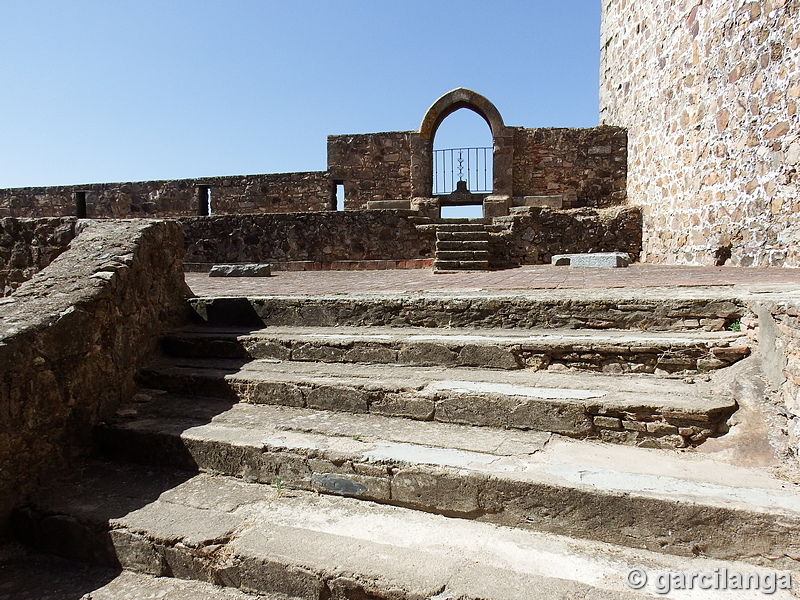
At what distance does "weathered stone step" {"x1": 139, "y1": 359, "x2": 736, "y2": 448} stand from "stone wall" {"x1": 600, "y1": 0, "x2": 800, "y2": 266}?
4.66 meters

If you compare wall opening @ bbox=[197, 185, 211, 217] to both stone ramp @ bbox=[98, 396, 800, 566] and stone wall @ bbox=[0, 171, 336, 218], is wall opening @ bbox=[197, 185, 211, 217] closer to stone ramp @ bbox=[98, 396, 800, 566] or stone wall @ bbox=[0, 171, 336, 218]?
stone wall @ bbox=[0, 171, 336, 218]

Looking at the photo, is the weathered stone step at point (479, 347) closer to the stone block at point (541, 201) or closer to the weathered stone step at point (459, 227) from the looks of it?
the weathered stone step at point (459, 227)

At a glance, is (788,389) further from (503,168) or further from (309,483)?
(503,168)

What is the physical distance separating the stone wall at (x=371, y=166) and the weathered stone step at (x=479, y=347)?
10.3 meters

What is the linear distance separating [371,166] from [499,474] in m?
12.5

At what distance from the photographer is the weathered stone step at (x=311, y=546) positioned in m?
1.91

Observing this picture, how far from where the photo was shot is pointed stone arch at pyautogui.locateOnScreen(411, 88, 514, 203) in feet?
42.1

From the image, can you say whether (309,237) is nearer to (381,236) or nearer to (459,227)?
(381,236)

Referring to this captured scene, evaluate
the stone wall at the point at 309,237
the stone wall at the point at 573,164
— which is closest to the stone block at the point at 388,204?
the stone wall at the point at 573,164

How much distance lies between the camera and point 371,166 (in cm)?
1403

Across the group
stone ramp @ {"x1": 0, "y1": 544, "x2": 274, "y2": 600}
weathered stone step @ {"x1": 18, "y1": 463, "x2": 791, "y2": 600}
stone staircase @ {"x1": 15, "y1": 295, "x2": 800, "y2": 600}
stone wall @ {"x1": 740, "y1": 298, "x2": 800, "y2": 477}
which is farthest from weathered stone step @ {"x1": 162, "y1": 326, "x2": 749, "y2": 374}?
stone ramp @ {"x1": 0, "y1": 544, "x2": 274, "y2": 600}

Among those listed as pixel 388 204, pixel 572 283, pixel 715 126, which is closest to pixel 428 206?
pixel 388 204

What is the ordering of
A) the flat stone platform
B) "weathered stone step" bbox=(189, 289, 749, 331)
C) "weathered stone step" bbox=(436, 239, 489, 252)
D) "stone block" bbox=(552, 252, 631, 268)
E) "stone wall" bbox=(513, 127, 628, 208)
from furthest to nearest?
"stone wall" bbox=(513, 127, 628, 208) < "weathered stone step" bbox=(436, 239, 489, 252) < "stone block" bbox=(552, 252, 631, 268) < the flat stone platform < "weathered stone step" bbox=(189, 289, 749, 331)

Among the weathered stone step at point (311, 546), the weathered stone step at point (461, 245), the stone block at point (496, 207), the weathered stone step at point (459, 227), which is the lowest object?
the weathered stone step at point (311, 546)
